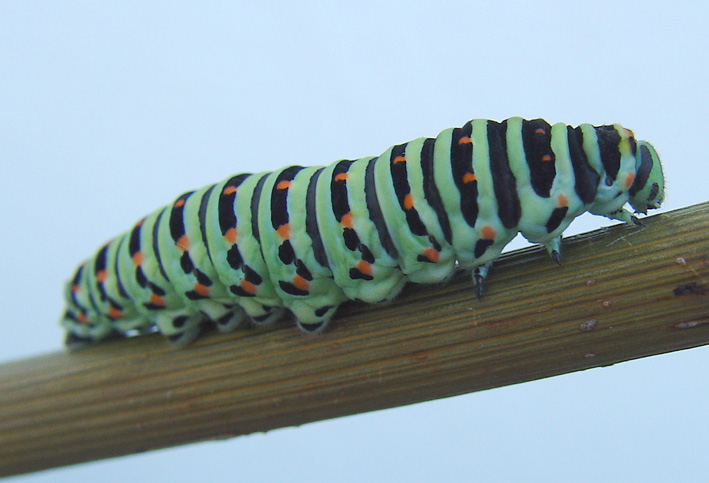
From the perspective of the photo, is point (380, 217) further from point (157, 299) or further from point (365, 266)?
point (157, 299)

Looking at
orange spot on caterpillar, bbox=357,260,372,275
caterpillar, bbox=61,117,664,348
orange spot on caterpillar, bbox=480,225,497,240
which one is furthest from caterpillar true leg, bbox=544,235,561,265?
orange spot on caterpillar, bbox=357,260,372,275

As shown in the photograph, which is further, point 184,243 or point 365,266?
point 184,243

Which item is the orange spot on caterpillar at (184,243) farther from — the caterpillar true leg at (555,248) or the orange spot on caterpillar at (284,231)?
the caterpillar true leg at (555,248)

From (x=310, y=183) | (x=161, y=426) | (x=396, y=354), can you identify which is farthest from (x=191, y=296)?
(x=396, y=354)

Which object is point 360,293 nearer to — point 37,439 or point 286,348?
point 286,348

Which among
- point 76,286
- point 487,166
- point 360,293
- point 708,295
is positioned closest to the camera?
point 708,295

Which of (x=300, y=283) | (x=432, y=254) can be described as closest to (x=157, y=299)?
(x=300, y=283)

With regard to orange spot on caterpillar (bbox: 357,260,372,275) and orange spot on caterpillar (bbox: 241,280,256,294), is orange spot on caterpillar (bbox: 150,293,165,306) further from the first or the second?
orange spot on caterpillar (bbox: 357,260,372,275)
